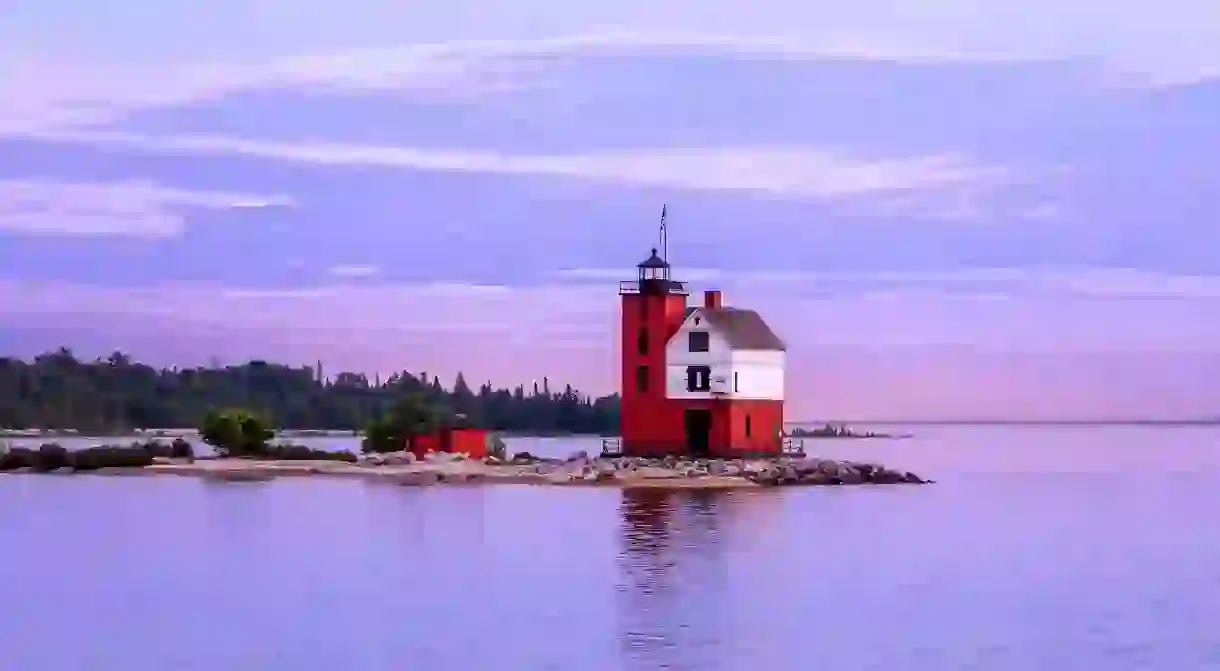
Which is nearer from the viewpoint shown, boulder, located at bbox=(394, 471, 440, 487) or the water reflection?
the water reflection

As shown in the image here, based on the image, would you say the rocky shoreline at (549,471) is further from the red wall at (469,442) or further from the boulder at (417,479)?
the red wall at (469,442)

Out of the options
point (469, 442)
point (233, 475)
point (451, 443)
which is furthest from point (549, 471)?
point (233, 475)

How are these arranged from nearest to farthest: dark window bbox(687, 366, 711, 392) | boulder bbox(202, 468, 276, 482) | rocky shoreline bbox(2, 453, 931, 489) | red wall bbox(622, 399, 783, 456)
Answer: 1. rocky shoreline bbox(2, 453, 931, 489)
2. dark window bbox(687, 366, 711, 392)
3. red wall bbox(622, 399, 783, 456)
4. boulder bbox(202, 468, 276, 482)

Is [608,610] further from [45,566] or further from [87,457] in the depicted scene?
[87,457]

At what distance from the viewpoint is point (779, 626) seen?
28.3 metres

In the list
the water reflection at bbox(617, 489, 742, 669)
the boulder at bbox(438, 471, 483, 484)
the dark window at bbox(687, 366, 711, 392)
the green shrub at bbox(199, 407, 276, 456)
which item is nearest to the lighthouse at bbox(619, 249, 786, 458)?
the dark window at bbox(687, 366, 711, 392)

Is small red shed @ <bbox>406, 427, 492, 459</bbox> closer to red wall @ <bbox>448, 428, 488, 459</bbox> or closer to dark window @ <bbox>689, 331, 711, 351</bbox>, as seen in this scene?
red wall @ <bbox>448, 428, 488, 459</bbox>

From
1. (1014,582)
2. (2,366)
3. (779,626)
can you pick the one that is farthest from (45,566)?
(2,366)

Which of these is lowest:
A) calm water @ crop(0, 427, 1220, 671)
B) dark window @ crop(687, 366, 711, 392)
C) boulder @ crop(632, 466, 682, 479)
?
calm water @ crop(0, 427, 1220, 671)

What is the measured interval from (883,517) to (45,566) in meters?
22.7

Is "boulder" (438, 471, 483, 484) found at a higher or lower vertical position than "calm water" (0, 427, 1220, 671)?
higher

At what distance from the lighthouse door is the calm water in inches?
142

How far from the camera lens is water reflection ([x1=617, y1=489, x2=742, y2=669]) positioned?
83.3ft

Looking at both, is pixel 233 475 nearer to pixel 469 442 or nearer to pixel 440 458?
pixel 440 458
